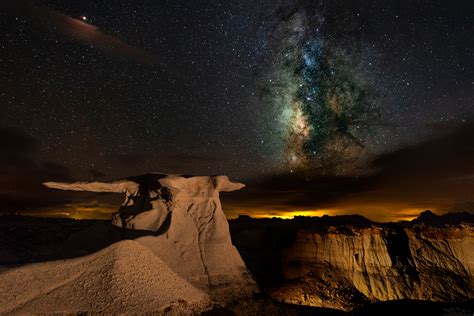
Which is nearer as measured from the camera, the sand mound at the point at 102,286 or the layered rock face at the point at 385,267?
the sand mound at the point at 102,286

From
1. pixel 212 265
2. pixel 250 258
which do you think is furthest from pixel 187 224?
pixel 250 258

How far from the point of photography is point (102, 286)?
9.45 metres

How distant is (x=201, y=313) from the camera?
10.9 m

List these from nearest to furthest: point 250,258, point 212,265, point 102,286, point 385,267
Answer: point 102,286, point 212,265, point 385,267, point 250,258

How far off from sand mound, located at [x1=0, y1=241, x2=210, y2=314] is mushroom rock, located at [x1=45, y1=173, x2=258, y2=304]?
1812mm

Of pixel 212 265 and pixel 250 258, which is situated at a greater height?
pixel 212 265

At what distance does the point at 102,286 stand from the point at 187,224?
5.84m

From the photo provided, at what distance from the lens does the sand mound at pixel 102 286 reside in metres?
8.46

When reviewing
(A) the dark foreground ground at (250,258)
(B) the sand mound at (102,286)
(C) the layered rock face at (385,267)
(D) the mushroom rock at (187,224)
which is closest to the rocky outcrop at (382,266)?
(C) the layered rock face at (385,267)

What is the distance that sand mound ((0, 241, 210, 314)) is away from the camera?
846 centimetres

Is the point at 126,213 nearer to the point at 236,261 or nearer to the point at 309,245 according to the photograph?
the point at 236,261

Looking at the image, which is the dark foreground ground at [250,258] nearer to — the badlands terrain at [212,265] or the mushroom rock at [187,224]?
the badlands terrain at [212,265]

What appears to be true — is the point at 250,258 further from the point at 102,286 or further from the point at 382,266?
the point at 102,286

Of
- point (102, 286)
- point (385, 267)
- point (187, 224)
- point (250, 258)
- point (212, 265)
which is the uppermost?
point (187, 224)
